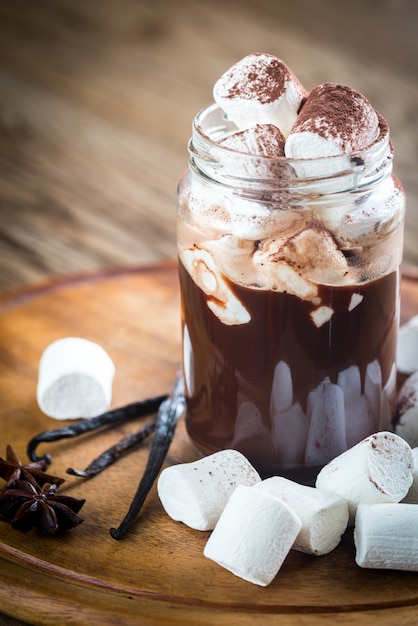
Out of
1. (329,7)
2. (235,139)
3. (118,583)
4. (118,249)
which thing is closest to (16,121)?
(118,249)

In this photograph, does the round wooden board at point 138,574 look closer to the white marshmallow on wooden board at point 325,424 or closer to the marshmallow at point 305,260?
the white marshmallow on wooden board at point 325,424

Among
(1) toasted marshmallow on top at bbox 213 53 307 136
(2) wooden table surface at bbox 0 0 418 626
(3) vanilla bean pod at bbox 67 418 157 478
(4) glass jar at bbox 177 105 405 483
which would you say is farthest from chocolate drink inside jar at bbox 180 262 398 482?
(2) wooden table surface at bbox 0 0 418 626

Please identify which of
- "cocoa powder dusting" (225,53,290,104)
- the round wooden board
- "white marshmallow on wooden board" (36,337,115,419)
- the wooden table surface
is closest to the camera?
the round wooden board

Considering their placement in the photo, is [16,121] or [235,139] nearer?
[235,139]

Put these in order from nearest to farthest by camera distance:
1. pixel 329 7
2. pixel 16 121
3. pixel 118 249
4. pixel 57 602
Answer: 1. pixel 57 602
2. pixel 118 249
3. pixel 16 121
4. pixel 329 7

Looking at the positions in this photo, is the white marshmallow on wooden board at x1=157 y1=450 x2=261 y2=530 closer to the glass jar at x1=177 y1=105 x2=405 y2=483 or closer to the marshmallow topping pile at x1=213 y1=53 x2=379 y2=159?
the glass jar at x1=177 y1=105 x2=405 y2=483

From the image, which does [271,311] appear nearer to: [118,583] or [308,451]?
[308,451]
